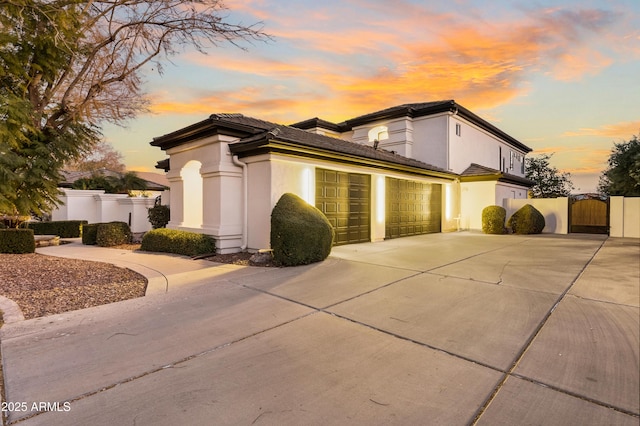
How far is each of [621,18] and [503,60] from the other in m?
3.24

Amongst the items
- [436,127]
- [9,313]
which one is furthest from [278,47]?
[436,127]

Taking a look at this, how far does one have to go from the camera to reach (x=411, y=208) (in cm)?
1472

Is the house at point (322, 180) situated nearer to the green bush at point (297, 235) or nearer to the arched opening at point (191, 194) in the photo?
the arched opening at point (191, 194)

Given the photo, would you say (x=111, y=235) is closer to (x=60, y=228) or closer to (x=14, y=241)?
(x=14, y=241)

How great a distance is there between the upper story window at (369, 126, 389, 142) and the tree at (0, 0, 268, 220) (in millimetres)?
13924

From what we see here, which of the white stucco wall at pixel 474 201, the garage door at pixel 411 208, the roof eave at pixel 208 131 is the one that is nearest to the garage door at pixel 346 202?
the garage door at pixel 411 208

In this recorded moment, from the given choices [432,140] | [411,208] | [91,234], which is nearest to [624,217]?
[432,140]

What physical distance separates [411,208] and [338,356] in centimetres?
1243

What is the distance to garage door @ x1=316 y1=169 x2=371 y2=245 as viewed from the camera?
34.5 feet

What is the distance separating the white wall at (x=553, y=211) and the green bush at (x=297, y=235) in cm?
1497

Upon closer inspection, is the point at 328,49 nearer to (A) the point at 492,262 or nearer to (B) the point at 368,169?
(B) the point at 368,169

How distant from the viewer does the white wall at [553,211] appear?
16.8 meters

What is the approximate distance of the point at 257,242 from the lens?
9500 mm

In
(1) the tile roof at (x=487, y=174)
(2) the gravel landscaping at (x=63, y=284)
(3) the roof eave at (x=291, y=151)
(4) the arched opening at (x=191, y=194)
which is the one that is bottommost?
(2) the gravel landscaping at (x=63, y=284)
